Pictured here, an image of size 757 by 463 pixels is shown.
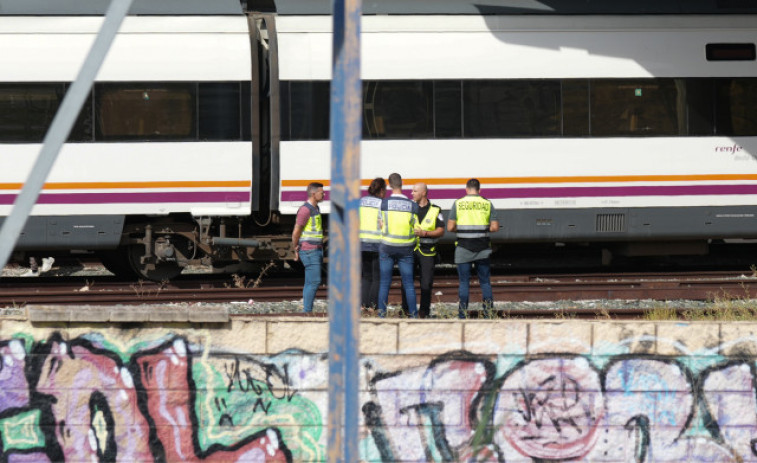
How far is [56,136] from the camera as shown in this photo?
383 centimetres

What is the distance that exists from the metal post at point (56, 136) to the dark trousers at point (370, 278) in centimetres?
677

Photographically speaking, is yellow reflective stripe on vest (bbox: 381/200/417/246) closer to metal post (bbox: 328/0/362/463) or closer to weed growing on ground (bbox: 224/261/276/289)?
weed growing on ground (bbox: 224/261/276/289)

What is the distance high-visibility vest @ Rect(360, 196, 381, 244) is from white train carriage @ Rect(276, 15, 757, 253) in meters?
2.72

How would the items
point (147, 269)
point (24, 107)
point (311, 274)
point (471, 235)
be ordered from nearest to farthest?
point (471, 235) → point (311, 274) → point (24, 107) → point (147, 269)

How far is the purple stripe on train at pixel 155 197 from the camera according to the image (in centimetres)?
1289

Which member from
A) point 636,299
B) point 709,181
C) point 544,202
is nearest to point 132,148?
point 544,202

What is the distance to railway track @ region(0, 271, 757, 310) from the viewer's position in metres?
12.4

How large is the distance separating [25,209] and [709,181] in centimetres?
1147

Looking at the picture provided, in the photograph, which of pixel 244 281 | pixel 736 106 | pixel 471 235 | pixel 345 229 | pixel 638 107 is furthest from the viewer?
pixel 244 281

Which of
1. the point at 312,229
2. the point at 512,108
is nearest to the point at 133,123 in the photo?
the point at 312,229

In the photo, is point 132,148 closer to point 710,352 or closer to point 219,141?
point 219,141

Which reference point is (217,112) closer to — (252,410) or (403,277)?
(403,277)

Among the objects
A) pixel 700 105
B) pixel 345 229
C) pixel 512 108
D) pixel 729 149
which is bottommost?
pixel 345 229

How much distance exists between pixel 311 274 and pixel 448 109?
3762mm
